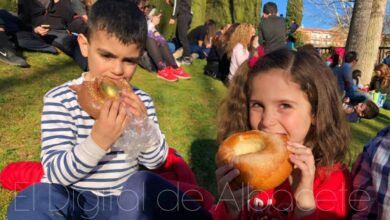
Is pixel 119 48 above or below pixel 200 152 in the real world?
above

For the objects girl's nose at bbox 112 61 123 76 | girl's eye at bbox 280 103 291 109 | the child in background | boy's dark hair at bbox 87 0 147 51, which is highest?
boy's dark hair at bbox 87 0 147 51

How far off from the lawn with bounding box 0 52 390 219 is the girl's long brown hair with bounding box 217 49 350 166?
147cm

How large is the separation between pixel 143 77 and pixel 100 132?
5303mm

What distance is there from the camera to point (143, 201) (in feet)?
5.90

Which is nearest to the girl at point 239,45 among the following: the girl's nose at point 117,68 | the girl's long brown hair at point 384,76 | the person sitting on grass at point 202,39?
the person sitting on grass at point 202,39

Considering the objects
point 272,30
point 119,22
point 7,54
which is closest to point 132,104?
point 119,22

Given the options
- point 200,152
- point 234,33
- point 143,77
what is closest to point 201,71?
point 234,33

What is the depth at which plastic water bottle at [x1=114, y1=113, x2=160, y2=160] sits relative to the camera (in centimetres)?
199

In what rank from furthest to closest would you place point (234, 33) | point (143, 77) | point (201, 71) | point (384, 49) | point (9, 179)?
point (384, 49)
point (201, 71)
point (234, 33)
point (143, 77)
point (9, 179)

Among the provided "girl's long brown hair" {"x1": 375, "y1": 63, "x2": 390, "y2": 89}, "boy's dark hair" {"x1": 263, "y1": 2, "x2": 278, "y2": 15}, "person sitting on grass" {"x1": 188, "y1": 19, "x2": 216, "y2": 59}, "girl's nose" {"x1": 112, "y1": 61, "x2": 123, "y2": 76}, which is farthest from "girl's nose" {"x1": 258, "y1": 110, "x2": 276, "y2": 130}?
"girl's long brown hair" {"x1": 375, "y1": 63, "x2": 390, "y2": 89}

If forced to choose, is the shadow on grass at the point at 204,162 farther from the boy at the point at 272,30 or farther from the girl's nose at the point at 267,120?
the boy at the point at 272,30

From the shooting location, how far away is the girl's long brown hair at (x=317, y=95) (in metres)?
2.00

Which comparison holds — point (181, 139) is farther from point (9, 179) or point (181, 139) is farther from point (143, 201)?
point (143, 201)

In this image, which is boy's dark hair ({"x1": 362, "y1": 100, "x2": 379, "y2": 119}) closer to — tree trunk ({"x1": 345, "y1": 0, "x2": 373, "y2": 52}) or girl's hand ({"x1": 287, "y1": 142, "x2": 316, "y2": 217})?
tree trunk ({"x1": 345, "y1": 0, "x2": 373, "y2": 52})
